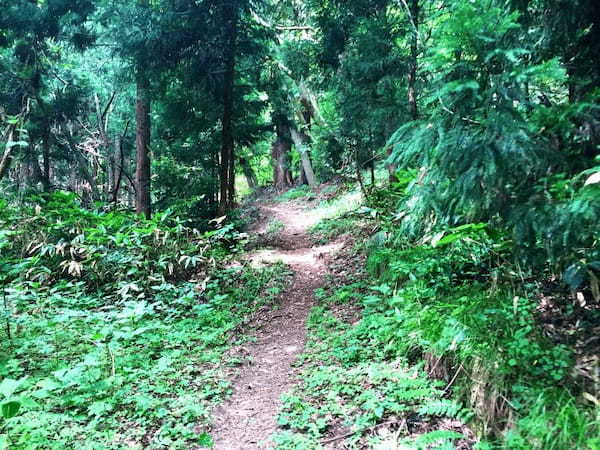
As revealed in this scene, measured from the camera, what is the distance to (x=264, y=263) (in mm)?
8492

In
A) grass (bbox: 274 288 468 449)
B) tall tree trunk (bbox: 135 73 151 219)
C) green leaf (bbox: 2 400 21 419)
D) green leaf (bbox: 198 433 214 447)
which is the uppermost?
tall tree trunk (bbox: 135 73 151 219)

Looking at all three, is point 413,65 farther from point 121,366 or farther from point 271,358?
point 121,366

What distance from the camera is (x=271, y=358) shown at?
16.2 feet

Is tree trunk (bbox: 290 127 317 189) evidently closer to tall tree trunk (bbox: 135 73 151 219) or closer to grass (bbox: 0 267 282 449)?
tall tree trunk (bbox: 135 73 151 219)

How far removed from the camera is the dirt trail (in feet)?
11.6

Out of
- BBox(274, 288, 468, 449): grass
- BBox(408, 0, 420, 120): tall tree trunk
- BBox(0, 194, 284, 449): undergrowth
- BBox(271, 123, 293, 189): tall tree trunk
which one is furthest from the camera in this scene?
BBox(271, 123, 293, 189): tall tree trunk

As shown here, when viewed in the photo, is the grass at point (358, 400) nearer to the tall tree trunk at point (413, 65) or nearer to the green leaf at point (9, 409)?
the green leaf at point (9, 409)

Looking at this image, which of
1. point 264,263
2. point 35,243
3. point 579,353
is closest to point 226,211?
point 264,263

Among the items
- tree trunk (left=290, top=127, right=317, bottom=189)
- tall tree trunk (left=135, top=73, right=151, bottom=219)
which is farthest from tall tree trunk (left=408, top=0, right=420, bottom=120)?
tree trunk (left=290, top=127, right=317, bottom=189)

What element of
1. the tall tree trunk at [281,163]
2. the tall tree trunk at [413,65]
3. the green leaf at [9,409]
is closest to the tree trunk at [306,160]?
the tall tree trunk at [281,163]

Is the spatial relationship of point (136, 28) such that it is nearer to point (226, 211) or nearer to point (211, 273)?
point (226, 211)

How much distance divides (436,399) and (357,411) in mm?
692

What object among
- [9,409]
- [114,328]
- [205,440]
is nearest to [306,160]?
[114,328]

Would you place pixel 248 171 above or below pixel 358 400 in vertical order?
above
